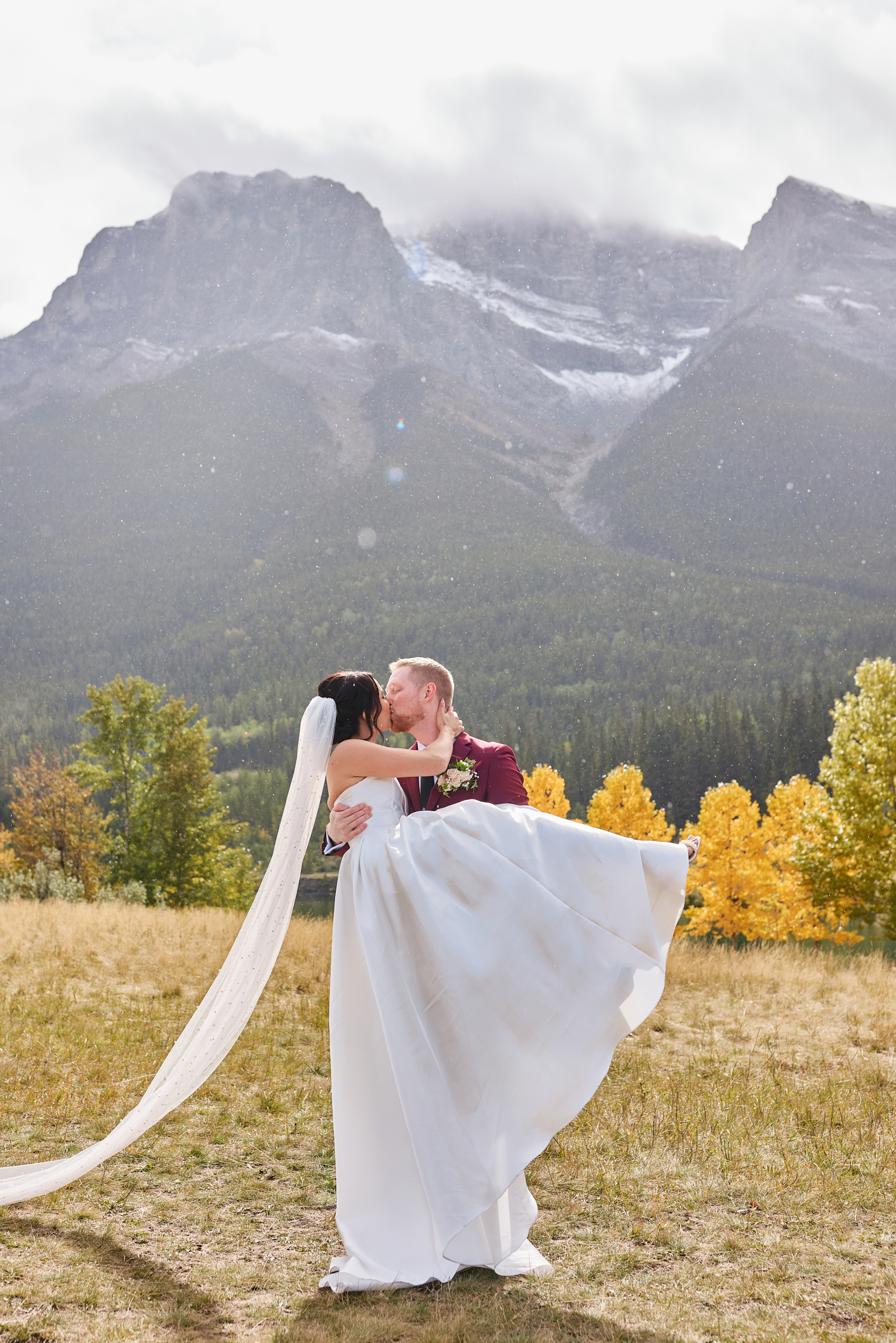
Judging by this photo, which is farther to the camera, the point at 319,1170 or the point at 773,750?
the point at 773,750

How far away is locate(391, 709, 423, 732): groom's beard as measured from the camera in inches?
199

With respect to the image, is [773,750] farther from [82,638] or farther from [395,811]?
[82,638]

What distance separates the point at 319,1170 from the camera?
20.3 ft

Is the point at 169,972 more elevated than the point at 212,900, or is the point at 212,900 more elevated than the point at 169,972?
the point at 169,972

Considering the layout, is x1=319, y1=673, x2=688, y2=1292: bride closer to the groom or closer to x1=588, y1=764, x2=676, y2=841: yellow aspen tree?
the groom

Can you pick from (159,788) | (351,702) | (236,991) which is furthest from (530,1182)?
(159,788)

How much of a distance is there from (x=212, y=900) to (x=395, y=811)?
96.3ft

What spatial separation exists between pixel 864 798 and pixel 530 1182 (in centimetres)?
1905

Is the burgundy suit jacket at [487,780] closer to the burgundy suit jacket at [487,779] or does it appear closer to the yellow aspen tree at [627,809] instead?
the burgundy suit jacket at [487,779]

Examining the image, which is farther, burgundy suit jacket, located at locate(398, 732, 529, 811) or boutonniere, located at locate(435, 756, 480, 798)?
burgundy suit jacket, located at locate(398, 732, 529, 811)

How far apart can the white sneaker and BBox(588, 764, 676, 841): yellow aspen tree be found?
34.4 metres

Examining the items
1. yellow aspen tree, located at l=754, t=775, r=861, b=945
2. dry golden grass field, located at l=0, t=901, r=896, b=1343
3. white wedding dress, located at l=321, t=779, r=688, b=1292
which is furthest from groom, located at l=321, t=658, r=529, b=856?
yellow aspen tree, located at l=754, t=775, r=861, b=945

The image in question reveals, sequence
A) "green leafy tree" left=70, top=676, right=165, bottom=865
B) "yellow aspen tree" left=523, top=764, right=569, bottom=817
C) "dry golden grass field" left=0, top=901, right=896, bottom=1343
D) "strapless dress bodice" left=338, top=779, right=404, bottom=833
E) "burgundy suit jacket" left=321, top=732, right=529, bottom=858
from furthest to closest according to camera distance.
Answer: "yellow aspen tree" left=523, top=764, right=569, bottom=817 < "green leafy tree" left=70, top=676, right=165, bottom=865 < "burgundy suit jacket" left=321, top=732, right=529, bottom=858 < "strapless dress bodice" left=338, top=779, right=404, bottom=833 < "dry golden grass field" left=0, top=901, right=896, bottom=1343

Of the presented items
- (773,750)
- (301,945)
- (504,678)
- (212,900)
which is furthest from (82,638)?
(301,945)
